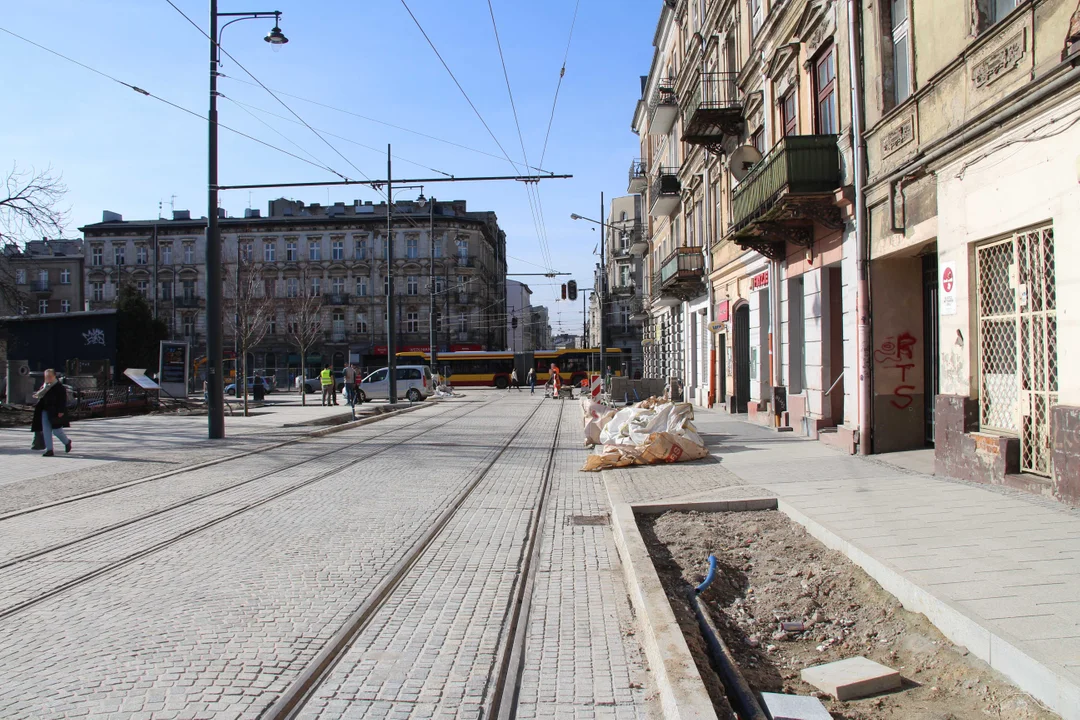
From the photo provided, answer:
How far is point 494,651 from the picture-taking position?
4414 millimetres

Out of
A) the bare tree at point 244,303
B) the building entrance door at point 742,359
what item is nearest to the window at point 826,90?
the building entrance door at point 742,359

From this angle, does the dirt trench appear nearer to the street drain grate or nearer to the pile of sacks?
the street drain grate

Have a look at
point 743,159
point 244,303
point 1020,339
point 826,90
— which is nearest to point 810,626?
point 1020,339

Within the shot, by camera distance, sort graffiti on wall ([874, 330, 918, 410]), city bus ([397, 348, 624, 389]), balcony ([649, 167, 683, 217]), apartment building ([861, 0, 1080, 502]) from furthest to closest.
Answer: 1. city bus ([397, 348, 624, 389])
2. balcony ([649, 167, 683, 217])
3. graffiti on wall ([874, 330, 918, 410])
4. apartment building ([861, 0, 1080, 502])

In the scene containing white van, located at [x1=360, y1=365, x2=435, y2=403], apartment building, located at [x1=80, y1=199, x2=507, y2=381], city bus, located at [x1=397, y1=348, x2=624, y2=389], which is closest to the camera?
white van, located at [x1=360, y1=365, x2=435, y2=403]

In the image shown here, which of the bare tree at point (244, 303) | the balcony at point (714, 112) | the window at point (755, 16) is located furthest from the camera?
the bare tree at point (244, 303)

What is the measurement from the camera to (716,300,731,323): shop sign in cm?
2342

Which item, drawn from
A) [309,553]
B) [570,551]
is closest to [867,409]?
[570,551]

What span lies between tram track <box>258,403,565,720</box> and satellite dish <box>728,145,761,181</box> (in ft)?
43.3

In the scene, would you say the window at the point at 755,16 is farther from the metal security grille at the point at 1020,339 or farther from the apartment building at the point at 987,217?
the metal security grille at the point at 1020,339

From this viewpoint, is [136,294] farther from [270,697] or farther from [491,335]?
[270,697]

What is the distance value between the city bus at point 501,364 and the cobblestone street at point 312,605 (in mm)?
48703

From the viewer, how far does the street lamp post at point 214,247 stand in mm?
16688

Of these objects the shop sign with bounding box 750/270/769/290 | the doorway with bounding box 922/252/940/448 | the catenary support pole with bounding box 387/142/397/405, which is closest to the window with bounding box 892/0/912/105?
the doorway with bounding box 922/252/940/448
